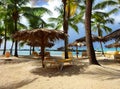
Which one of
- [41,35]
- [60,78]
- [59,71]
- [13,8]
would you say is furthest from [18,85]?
[13,8]

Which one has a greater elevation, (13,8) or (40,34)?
(13,8)

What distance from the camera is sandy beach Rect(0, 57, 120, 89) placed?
11.9 m

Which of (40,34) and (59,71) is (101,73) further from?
(40,34)

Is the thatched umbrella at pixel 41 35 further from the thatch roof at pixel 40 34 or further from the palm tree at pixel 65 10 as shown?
the palm tree at pixel 65 10

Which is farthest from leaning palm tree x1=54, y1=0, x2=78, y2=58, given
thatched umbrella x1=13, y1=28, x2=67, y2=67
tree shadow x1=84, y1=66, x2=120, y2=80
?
tree shadow x1=84, y1=66, x2=120, y2=80

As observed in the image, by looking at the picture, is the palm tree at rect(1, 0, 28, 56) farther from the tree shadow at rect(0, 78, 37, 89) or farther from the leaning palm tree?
the tree shadow at rect(0, 78, 37, 89)

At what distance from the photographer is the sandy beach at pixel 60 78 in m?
11.9

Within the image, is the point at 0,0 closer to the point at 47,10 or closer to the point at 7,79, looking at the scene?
the point at 47,10

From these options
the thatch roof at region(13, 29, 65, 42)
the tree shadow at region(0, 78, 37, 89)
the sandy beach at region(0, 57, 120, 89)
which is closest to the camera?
the sandy beach at region(0, 57, 120, 89)

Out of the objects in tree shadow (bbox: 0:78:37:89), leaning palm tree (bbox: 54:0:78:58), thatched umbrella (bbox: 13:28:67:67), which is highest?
leaning palm tree (bbox: 54:0:78:58)

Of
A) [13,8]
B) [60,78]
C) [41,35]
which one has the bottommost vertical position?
[60,78]

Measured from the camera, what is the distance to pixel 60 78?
541 inches

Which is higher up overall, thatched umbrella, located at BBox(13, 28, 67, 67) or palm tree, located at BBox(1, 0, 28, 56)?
palm tree, located at BBox(1, 0, 28, 56)

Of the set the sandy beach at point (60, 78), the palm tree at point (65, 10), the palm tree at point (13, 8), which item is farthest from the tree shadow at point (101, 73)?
the palm tree at point (13, 8)
